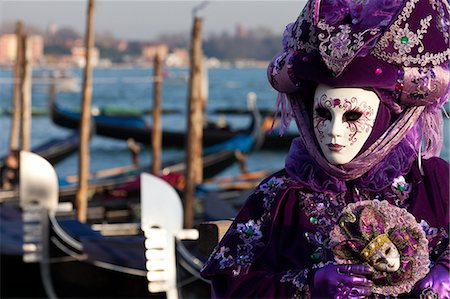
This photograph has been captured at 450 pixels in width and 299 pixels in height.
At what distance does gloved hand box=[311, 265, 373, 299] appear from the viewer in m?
1.76

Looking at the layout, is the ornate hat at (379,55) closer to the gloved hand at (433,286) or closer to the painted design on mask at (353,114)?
the painted design on mask at (353,114)

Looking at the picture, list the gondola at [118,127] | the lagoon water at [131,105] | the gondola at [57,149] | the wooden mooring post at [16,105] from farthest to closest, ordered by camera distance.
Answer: the lagoon water at [131,105] < the gondola at [118,127] < the gondola at [57,149] < the wooden mooring post at [16,105]

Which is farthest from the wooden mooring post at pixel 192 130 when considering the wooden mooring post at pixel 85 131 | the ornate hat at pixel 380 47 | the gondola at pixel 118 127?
the gondola at pixel 118 127

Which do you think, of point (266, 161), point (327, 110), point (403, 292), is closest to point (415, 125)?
point (327, 110)

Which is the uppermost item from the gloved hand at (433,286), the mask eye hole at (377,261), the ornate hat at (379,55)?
the ornate hat at (379,55)

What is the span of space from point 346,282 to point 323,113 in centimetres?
34

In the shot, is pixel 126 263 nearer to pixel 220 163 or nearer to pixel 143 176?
pixel 143 176

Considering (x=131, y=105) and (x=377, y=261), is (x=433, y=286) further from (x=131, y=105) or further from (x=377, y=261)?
(x=131, y=105)

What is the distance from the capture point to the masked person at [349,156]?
6.06 feet

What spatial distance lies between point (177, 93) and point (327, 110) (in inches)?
2931

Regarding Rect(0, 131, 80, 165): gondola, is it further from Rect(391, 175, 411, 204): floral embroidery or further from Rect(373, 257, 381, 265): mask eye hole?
Rect(373, 257, 381, 265): mask eye hole

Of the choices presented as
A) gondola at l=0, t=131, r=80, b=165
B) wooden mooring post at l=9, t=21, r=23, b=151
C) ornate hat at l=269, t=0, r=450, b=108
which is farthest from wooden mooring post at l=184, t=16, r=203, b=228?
ornate hat at l=269, t=0, r=450, b=108

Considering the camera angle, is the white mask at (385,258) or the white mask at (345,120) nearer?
the white mask at (385,258)

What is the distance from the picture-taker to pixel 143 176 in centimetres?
489
